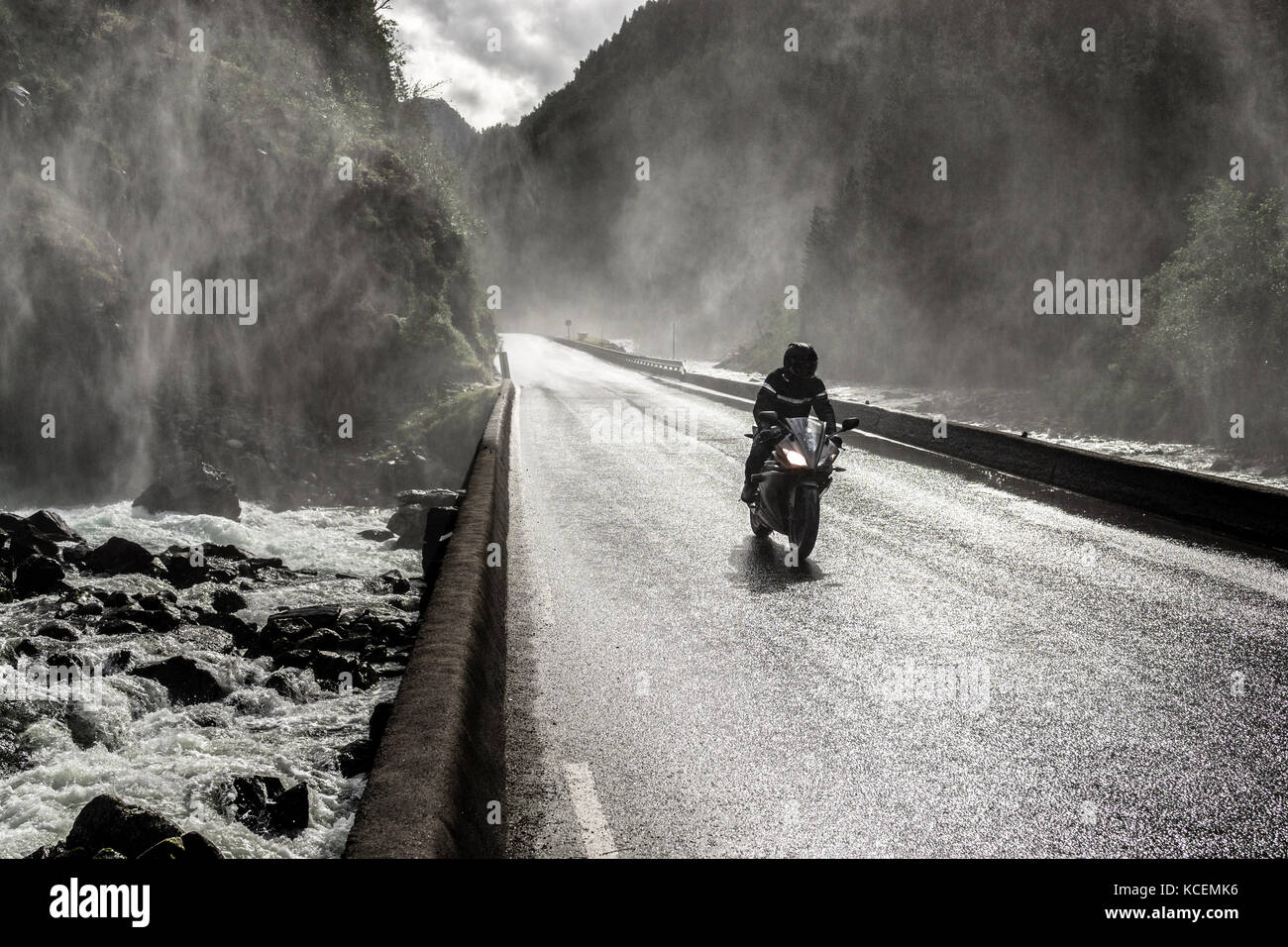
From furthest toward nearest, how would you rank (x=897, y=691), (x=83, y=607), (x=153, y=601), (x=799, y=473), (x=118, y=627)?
(x=153, y=601), (x=83, y=607), (x=118, y=627), (x=799, y=473), (x=897, y=691)

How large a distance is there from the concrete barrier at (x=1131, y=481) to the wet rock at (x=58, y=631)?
437 inches

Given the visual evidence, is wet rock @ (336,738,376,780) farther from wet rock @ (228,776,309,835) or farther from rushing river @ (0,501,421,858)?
wet rock @ (228,776,309,835)

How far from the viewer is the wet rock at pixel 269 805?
16.9ft

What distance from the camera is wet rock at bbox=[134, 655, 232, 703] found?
24.7ft

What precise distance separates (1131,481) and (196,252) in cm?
2309

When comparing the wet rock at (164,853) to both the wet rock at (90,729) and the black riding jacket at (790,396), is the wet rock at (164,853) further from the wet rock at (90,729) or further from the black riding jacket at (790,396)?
the black riding jacket at (790,396)

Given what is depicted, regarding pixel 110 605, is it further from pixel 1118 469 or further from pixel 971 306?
pixel 971 306

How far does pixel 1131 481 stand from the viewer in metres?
11.8

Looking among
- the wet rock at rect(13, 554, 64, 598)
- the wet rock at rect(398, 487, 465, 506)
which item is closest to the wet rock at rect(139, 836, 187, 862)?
the wet rock at rect(13, 554, 64, 598)

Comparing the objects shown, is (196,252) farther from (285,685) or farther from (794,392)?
(285,685)

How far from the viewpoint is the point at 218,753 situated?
21.3 feet

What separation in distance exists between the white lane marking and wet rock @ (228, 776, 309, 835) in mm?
1549

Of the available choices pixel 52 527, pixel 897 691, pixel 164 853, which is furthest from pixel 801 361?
pixel 52 527
